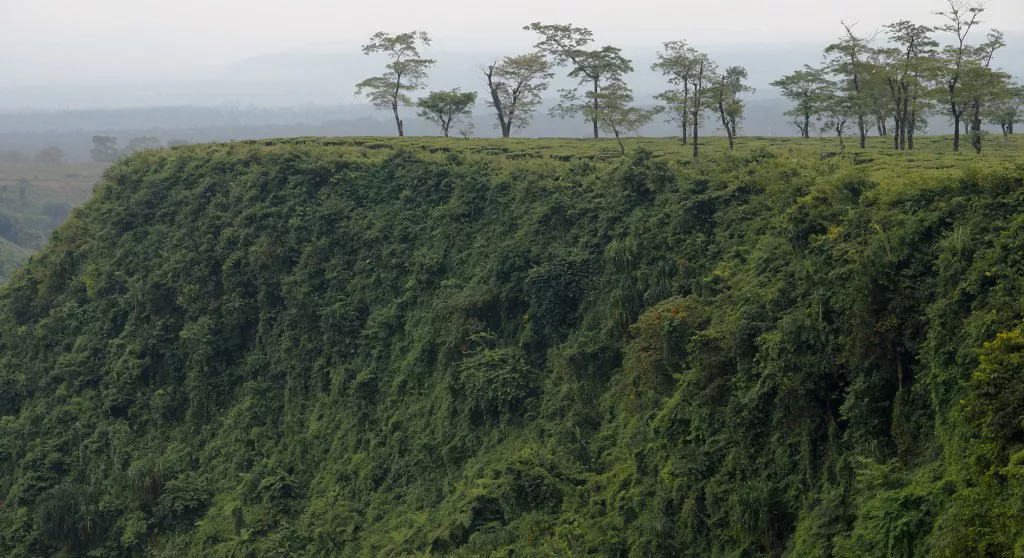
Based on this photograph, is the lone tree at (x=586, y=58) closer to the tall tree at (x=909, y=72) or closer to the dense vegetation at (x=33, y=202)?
the tall tree at (x=909, y=72)

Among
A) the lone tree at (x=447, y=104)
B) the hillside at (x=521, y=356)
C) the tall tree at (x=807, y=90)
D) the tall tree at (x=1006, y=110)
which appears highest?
the lone tree at (x=447, y=104)

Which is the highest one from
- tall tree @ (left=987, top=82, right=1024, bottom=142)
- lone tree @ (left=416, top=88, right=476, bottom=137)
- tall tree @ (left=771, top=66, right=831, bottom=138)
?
lone tree @ (left=416, top=88, right=476, bottom=137)

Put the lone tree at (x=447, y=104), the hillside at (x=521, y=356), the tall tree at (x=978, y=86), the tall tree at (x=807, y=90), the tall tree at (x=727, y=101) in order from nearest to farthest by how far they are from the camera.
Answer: the hillside at (x=521, y=356), the tall tree at (x=978, y=86), the tall tree at (x=727, y=101), the tall tree at (x=807, y=90), the lone tree at (x=447, y=104)

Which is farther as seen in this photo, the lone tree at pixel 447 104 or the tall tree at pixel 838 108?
the lone tree at pixel 447 104

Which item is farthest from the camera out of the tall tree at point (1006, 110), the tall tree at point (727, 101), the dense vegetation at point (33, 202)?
the dense vegetation at point (33, 202)

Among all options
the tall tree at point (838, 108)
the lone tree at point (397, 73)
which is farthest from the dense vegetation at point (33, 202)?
the tall tree at point (838, 108)

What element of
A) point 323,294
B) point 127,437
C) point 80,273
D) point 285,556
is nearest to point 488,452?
point 285,556

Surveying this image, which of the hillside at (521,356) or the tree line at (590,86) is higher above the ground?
the tree line at (590,86)

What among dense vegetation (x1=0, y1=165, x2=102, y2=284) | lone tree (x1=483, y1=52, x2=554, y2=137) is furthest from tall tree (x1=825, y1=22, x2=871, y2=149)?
dense vegetation (x1=0, y1=165, x2=102, y2=284)

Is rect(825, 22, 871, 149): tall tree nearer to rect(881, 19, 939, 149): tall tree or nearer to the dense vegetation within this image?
rect(881, 19, 939, 149): tall tree
